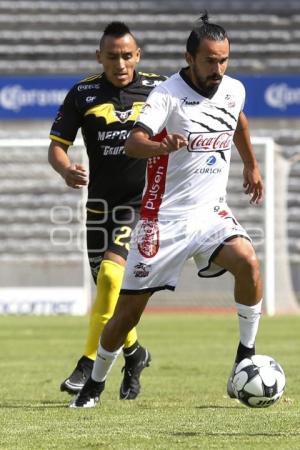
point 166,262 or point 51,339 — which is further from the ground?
point 166,262

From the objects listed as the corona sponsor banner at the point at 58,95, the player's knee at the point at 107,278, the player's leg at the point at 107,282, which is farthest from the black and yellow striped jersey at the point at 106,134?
the corona sponsor banner at the point at 58,95

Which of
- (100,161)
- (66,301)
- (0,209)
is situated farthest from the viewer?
(0,209)

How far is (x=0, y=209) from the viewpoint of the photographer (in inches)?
806

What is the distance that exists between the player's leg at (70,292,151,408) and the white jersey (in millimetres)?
490

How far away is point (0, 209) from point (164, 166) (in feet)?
46.7

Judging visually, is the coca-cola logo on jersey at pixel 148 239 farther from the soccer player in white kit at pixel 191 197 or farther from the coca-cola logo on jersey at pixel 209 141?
the coca-cola logo on jersey at pixel 209 141

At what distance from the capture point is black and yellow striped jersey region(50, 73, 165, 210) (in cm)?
755

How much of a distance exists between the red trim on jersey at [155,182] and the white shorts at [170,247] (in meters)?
0.07

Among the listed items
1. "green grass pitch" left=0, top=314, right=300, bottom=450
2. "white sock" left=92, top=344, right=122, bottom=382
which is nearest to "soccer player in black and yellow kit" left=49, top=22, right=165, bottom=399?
"green grass pitch" left=0, top=314, right=300, bottom=450

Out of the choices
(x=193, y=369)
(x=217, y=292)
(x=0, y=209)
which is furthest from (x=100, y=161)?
(x=0, y=209)

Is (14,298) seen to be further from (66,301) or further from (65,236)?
(65,236)

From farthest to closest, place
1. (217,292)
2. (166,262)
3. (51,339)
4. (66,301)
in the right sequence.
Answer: (217,292) → (66,301) → (51,339) → (166,262)

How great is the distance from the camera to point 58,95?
67.6 ft

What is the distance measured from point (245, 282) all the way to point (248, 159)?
0.87 meters
